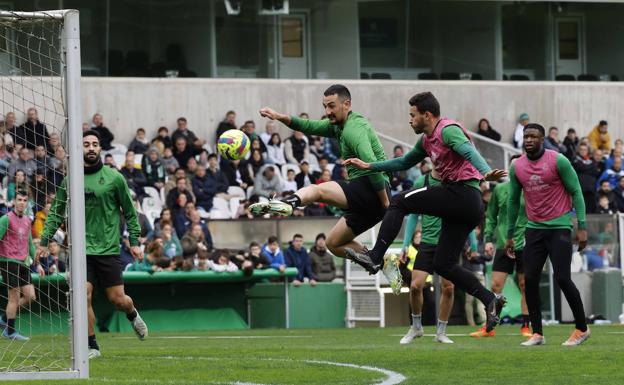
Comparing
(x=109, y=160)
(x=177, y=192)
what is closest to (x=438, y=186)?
(x=177, y=192)

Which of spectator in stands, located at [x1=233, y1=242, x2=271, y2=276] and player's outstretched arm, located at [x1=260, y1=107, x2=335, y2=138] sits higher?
player's outstretched arm, located at [x1=260, y1=107, x2=335, y2=138]

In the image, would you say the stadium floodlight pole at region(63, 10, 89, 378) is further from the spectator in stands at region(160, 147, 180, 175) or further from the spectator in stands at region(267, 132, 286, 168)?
the spectator in stands at region(267, 132, 286, 168)

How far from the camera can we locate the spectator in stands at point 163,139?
27923 millimetres

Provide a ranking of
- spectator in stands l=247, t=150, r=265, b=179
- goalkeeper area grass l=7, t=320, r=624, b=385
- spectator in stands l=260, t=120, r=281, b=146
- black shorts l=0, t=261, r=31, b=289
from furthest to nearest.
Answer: spectator in stands l=260, t=120, r=281, b=146
spectator in stands l=247, t=150, r=265, b=179
black shorts l=0, t=261, r=31, b=289
goalkeeper area grass l=7, t=320, r=624, b=385

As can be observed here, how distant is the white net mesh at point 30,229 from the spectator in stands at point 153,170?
6.80ft

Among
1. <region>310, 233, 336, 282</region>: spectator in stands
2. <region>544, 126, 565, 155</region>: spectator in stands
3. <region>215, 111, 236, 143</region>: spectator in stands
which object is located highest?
<region>215, 111, 236, 143</region>: spectator in stands

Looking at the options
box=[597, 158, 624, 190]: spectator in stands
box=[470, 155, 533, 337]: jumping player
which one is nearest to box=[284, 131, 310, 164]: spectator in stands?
box=[597, 158, 624, 190]: spectator in stands

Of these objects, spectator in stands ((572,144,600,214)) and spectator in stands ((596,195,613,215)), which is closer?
spectator in stands ((596,195,613,215))

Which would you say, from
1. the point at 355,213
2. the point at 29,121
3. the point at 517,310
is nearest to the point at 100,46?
the point at 29,121

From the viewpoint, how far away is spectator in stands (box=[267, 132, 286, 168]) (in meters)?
28.5

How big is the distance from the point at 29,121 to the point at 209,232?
4.21m

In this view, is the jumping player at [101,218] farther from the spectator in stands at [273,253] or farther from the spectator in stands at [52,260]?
the spectator in stands at [273,253]

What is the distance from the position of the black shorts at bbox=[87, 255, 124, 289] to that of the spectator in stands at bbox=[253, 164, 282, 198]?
12536 mm

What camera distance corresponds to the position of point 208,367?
39.2ft
